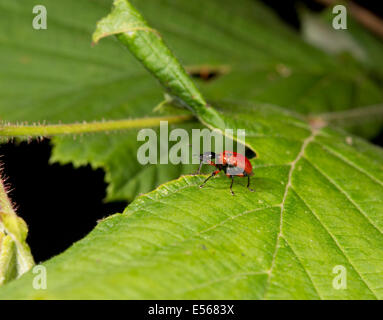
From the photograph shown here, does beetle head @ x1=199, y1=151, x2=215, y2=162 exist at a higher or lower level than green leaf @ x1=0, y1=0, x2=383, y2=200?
lower

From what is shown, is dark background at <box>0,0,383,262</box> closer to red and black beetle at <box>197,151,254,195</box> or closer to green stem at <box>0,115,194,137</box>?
green stem at <box>0,115,194,137</box>

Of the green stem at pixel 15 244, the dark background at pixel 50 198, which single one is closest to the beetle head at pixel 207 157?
the green stem at pixel 15 244

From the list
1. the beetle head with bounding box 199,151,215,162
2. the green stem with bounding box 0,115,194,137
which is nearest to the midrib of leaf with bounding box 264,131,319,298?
the beetle head with bounding box 199,151,215,162

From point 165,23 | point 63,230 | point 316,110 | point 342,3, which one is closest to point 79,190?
point 63,230

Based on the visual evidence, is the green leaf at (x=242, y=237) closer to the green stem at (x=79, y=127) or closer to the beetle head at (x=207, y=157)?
the beetle head at (x=207, y=157)

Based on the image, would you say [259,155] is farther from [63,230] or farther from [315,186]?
[63,230]

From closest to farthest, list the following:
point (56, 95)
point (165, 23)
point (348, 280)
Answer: point (348, 280), point (56, 95), point (165, 23)

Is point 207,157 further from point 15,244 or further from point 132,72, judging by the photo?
point 132,72
